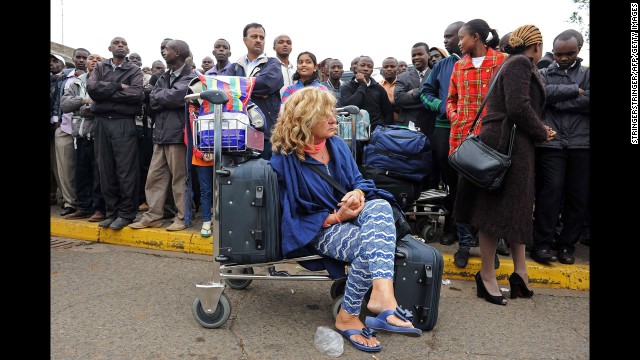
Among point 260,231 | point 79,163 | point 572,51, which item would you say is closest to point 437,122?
point 572,51

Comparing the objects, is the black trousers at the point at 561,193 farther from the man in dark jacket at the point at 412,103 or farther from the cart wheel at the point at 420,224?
the man in dark jacket at the point at 412,103

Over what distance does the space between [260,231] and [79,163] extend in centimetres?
425

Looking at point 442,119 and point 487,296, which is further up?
point 442,119

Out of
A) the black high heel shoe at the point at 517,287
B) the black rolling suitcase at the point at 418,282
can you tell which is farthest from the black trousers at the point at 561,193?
the black rolling suitcase at the point at 418,282

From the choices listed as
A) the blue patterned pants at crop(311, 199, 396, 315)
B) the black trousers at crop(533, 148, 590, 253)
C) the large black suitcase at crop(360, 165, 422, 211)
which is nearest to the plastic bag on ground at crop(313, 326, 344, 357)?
the blue patterned pants at crop(311, 199, 396, 315)

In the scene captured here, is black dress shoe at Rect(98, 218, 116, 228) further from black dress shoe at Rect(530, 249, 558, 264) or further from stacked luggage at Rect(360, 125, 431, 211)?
black dress shoe at Rect(530, 249, 558, 264)

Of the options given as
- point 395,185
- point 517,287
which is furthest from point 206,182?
point 517,287

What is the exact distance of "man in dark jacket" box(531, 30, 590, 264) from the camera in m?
4.20

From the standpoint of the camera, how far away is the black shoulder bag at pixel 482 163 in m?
3.27

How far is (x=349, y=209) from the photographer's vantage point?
289 cm

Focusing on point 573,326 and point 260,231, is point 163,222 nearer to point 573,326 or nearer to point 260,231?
point 260,231

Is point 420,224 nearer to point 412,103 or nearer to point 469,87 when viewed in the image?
point 412,103

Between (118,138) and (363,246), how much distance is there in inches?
145
